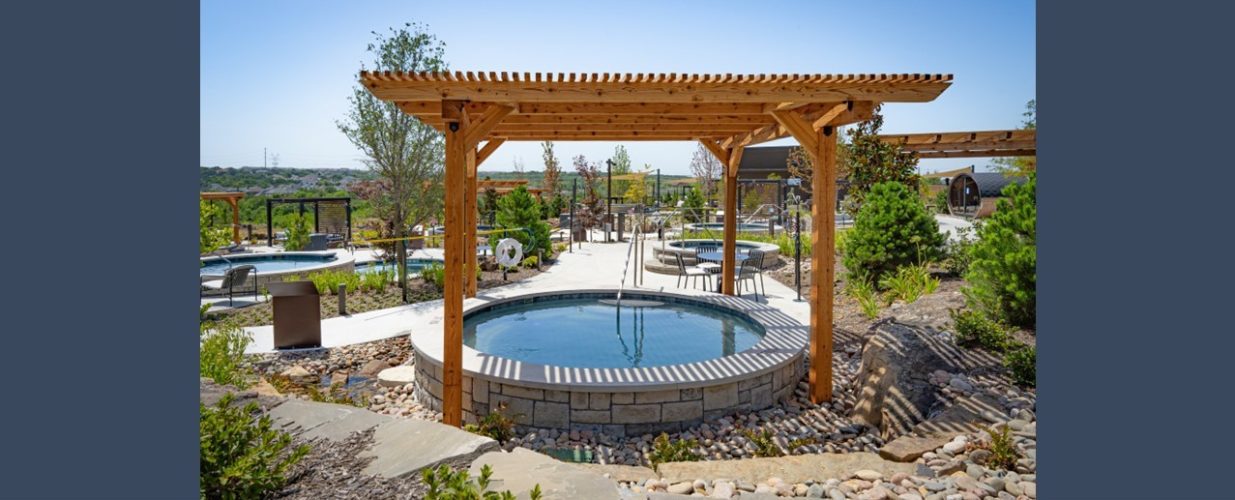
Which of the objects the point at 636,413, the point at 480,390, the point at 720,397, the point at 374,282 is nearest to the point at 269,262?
the point at 374,282

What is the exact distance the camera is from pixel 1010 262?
5.36 meters

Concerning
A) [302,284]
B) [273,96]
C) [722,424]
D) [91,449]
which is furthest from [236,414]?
[273,96]

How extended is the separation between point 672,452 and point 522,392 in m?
1.35

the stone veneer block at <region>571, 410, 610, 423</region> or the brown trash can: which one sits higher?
the brown trash can

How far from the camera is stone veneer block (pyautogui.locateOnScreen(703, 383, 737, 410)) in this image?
496 centimetres

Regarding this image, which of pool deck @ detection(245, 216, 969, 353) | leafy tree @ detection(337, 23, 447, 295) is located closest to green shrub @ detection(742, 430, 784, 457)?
pool deck @ detection(245, 216, 969, 353)

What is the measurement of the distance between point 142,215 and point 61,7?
391mm

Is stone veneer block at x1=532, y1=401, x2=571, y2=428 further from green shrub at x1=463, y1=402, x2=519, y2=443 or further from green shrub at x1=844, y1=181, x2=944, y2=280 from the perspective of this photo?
green shrub at x1=844, y1=181, x2=944, y2=280

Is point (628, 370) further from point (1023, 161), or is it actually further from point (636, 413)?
point (1023, 161)

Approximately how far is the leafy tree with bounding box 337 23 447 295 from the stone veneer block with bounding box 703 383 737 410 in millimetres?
6586

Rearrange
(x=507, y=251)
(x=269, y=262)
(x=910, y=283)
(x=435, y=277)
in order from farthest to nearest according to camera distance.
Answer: (x=269, y=262), (x=435, y=277), (x=507, y=251), (x=910, y=283)

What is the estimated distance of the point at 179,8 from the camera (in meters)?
1.24

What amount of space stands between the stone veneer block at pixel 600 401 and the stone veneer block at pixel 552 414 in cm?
20

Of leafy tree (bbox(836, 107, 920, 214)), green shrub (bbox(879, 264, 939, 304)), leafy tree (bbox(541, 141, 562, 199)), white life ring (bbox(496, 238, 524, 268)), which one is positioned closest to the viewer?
green shrub (bbox(879, 264, 939, 304))
